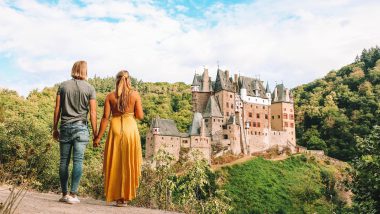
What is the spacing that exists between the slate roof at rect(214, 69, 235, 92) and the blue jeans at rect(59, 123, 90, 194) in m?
58.2

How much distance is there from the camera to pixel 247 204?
5022 cm

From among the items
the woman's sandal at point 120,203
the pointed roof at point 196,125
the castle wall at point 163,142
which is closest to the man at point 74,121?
the woman's sandal at point 120,203

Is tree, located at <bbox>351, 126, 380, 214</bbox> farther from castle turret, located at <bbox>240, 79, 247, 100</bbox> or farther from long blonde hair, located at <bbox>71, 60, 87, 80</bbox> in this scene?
castle turret, located at <bbox>240, 79, 247, 100</bbox>

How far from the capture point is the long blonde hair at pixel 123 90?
8938 mm

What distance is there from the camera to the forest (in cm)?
1386

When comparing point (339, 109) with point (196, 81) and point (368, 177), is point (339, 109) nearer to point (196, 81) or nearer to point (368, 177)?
point (196, 81)

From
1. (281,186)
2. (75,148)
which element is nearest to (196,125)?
(281,186)

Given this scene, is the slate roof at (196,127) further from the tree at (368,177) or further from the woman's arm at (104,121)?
the woman's arm at (104,121)

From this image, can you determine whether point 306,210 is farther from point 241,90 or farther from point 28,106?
point 28,106

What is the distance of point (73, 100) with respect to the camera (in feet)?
27.4

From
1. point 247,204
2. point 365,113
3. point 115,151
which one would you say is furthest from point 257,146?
point 115,151

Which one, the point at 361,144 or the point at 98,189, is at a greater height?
the point at 361,144

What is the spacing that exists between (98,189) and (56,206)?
9.79 m

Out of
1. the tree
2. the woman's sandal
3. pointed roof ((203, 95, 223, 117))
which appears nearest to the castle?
pointed roof ((203, 95, 223, 117))
